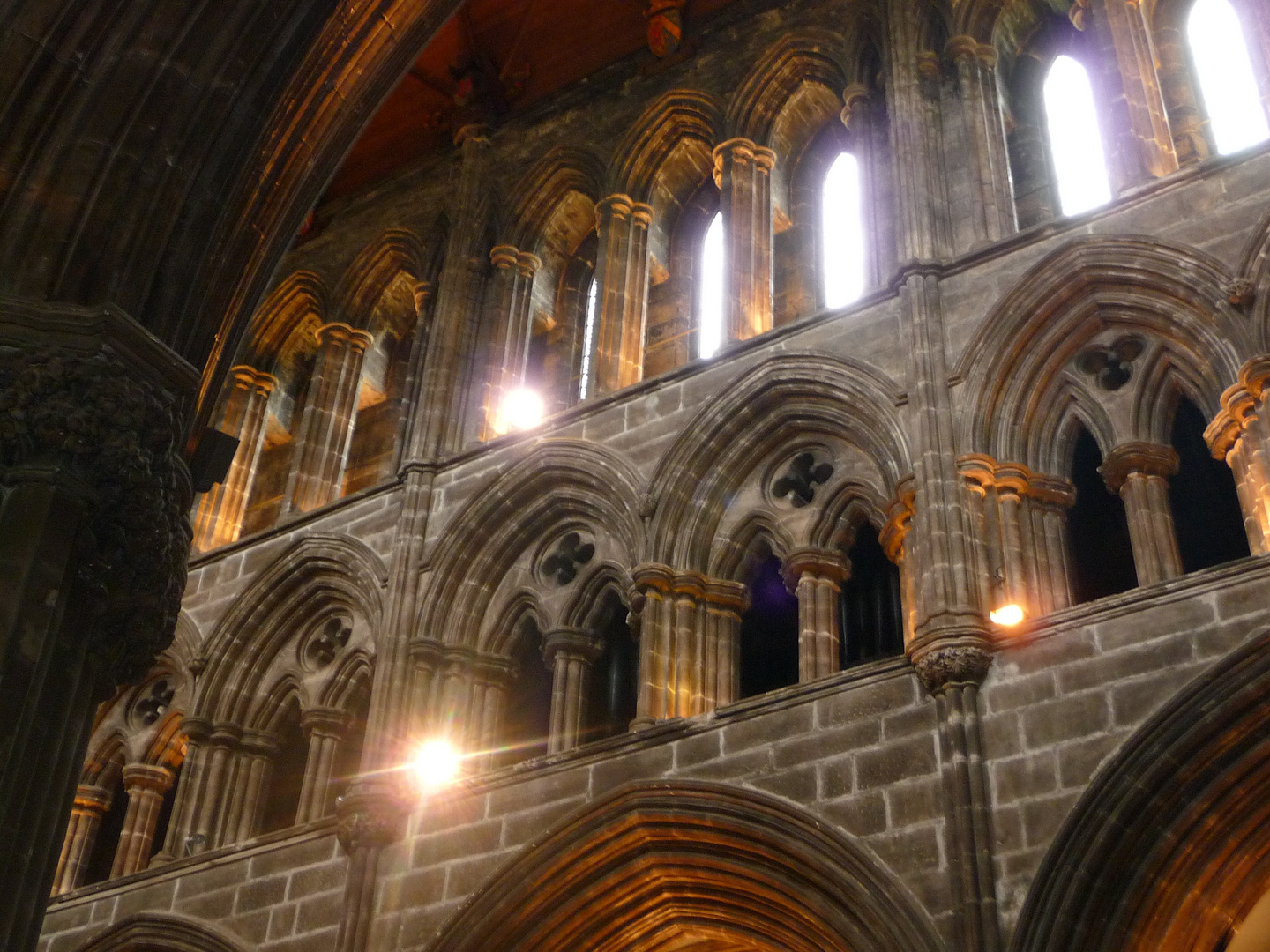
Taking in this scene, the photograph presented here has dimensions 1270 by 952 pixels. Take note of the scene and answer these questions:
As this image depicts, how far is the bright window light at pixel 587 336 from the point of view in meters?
14.5

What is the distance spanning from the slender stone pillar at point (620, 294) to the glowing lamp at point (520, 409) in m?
0.71

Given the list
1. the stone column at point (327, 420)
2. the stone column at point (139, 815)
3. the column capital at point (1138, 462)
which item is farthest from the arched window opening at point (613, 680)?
the stone column at point (139, 815)

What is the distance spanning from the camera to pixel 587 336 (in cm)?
1501

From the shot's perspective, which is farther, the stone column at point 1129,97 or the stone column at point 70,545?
the stone column at point 1129,97

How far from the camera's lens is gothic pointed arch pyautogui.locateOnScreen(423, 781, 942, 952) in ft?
32.1

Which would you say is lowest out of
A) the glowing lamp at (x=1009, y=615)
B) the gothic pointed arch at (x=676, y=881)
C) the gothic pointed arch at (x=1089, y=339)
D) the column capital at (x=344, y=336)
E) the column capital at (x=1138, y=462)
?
the gothic pointed arch at (x=676, y=881)

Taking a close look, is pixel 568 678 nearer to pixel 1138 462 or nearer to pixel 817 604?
pixel 817 604

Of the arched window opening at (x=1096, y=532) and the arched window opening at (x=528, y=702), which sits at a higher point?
the arched window opening at (x=1096, y=532)

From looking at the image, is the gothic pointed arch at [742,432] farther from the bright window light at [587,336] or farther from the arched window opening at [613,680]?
the bright window light at [587,336]

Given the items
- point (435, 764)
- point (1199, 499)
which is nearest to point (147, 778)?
point (435, 764)

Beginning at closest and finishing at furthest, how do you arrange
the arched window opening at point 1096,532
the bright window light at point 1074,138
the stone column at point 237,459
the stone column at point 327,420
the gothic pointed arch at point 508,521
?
1. the arched window opening at point 1096,532
2. the bright window light at point 1074,138
3. the gothic pointed arch at point 508,521
4. the stone column at point 327,420
5. the stone column at point 237,459

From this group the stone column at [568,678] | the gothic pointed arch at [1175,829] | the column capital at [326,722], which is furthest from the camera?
the column capital at [326,722]

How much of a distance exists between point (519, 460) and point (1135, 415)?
184 inches

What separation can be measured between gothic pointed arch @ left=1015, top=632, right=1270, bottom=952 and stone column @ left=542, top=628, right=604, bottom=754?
388 centimetres
